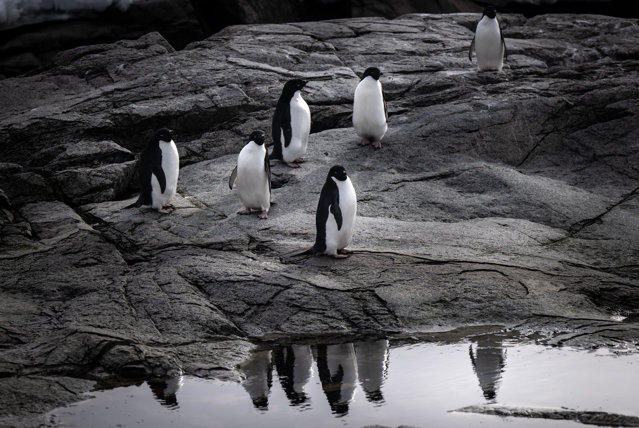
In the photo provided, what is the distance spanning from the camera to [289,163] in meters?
10.2

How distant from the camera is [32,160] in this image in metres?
10.6

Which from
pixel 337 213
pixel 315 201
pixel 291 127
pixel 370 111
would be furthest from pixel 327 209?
pixel 370 111

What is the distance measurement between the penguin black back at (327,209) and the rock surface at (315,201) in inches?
9.8

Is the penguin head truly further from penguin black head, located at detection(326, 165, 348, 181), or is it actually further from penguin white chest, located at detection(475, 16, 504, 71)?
penguin white chest, located at detection(475, 16, 504, 71)

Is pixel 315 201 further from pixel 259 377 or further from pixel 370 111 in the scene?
pixel 259 377

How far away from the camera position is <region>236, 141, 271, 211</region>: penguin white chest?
8.80 m

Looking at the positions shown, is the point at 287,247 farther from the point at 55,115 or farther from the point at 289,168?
the point at 55,115

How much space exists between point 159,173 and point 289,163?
1702 mm

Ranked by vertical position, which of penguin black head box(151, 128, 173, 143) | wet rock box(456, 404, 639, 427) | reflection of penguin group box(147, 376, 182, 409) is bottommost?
reflection of penguin group box(147, 376, 182, 409)

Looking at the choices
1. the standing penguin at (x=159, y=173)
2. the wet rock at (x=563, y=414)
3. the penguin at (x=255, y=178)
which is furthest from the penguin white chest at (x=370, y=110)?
the wet rock at (x=563, y=414)

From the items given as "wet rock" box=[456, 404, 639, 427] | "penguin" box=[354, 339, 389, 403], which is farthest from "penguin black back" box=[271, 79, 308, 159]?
"wet rock" box=[456, 404, 639, 427]

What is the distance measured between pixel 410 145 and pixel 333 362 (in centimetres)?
476

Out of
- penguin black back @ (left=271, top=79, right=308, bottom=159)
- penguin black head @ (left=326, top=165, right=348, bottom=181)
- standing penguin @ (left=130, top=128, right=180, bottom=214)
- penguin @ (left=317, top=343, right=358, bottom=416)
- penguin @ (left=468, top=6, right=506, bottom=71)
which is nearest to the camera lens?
penguin @ (left=317, top=343, right=358, bottom=416)

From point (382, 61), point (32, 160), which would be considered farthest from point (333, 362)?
point (382, 61)
